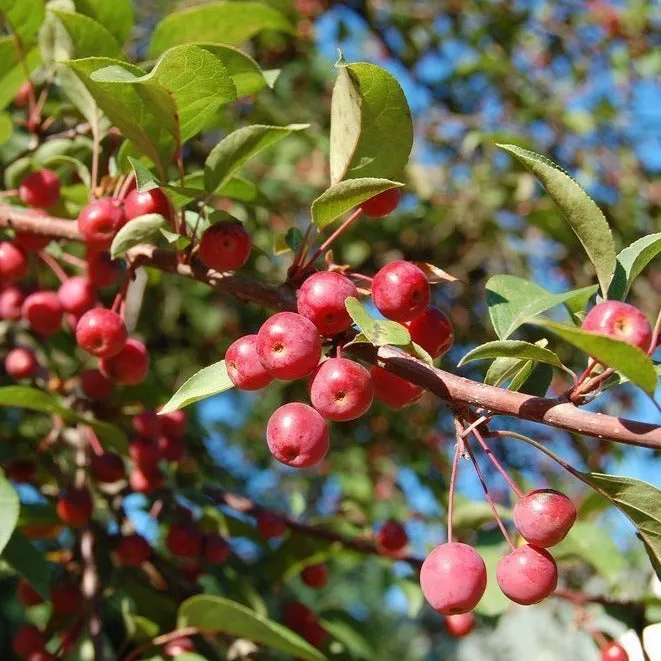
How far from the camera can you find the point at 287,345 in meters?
0.88

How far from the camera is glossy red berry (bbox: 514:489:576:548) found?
2.93 feet

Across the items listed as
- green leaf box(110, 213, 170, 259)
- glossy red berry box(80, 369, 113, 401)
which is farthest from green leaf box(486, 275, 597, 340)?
glossy red berry box(80, 369, 113, 401)

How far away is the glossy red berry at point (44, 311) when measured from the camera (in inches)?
59.6

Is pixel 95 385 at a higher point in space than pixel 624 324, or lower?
lower

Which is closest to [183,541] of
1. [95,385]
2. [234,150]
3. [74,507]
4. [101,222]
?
[74,507]

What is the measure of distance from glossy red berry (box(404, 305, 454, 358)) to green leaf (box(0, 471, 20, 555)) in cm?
63

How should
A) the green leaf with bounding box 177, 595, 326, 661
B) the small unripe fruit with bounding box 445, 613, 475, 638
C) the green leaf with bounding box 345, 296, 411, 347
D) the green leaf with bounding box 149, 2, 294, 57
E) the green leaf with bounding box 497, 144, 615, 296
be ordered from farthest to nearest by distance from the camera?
1. the small unripe fruit with bounding box 445, 613, 475, 638
2. the green leaf with bounding box 149, 2, 294, 57
3. the green leaf with bounding box 177, 595, 326, 661
4. the green leaf with bounding box 497, 144, 615, 296
5. the green leaf with bounding box 345, 296, 411, 347

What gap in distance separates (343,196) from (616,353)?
1.27 ft

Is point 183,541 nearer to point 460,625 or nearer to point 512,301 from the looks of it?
point 460,625

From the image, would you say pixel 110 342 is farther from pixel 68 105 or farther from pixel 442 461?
pixel 442 461

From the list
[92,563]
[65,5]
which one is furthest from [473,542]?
[65,5]

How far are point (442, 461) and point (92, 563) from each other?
213cm

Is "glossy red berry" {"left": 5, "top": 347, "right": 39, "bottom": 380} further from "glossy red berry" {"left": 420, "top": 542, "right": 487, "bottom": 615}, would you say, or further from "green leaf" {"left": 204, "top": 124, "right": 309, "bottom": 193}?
"glossy red berry" {"left": 420, "top": 542, "right": 487, "bottom": 615}

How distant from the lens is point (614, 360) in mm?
741
